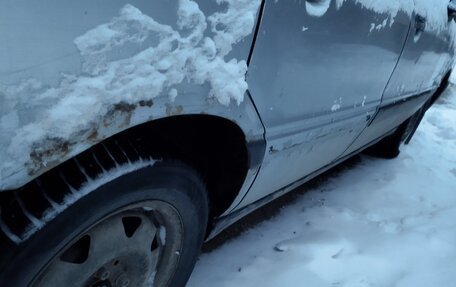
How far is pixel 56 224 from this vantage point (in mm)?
1012

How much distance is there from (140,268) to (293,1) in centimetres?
102

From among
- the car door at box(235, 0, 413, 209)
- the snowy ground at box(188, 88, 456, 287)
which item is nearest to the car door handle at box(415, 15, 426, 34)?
the car door at box(235, 0, 413, 209)

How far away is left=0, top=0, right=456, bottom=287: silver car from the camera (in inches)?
33.4

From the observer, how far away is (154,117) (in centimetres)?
107

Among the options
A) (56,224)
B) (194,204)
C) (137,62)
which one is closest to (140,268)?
(194,204)

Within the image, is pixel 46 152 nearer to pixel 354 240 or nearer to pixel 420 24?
pixel 354 240

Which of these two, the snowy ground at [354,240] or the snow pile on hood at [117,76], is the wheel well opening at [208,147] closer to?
the snow pile on hood at [117,76]

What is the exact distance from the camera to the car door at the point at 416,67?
2.58m

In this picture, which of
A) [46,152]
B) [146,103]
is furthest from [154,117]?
[46,152]

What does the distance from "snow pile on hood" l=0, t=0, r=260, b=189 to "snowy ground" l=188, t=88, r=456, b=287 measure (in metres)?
1.23

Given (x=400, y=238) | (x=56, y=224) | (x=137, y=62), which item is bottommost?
(x=400, y=238)

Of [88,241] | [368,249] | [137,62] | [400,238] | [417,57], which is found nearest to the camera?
[137,62]

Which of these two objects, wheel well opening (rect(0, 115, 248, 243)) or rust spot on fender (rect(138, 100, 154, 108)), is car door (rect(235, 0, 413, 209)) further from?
rust spot on fender (rect(138, 100, 154, 108))

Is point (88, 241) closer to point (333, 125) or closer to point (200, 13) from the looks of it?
point (200, 13)
